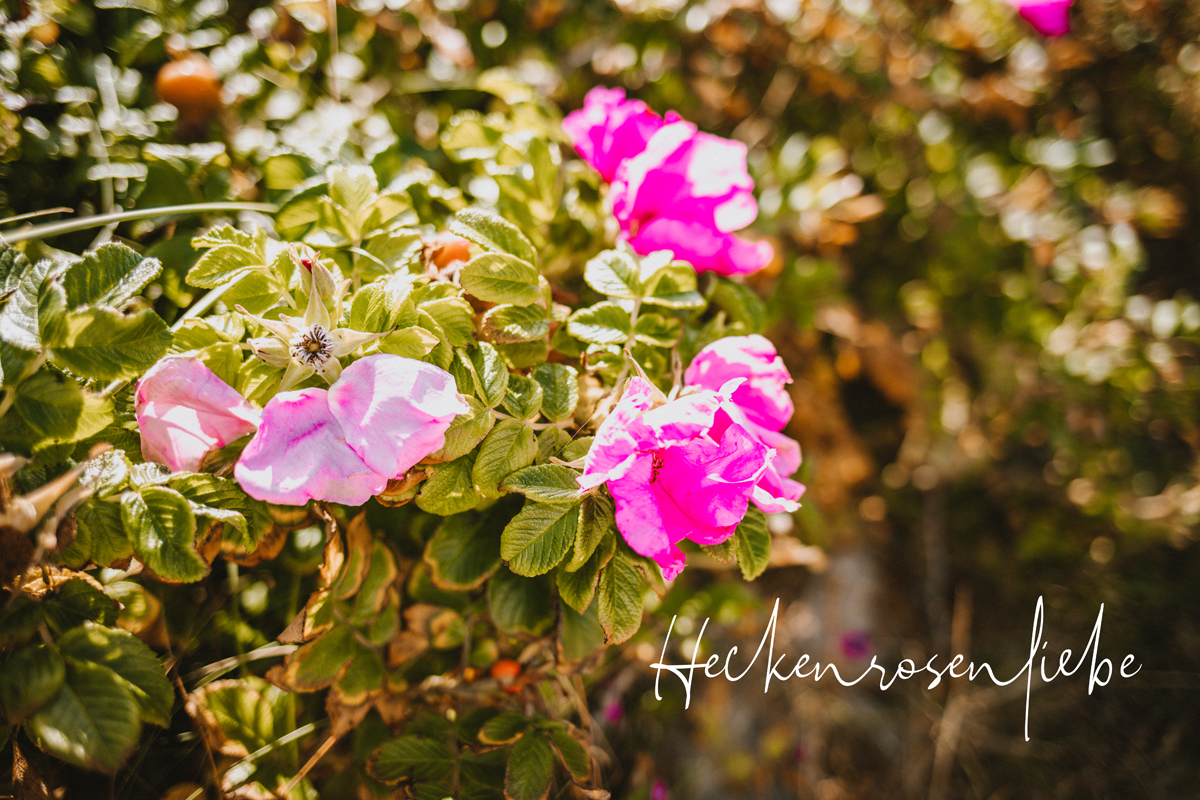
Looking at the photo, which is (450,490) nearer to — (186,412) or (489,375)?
(489,375)

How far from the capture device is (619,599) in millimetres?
Result: 643

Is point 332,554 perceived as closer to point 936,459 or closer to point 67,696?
point 67,696

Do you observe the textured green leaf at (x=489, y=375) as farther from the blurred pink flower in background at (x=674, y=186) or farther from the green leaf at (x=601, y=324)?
the blurred pink flower in background at (x=674, y=186)

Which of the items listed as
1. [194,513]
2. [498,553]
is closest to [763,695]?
[498,553]

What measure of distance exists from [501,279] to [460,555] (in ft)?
1.15

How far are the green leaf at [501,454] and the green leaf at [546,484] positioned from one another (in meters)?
0.01

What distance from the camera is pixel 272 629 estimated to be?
919 mm

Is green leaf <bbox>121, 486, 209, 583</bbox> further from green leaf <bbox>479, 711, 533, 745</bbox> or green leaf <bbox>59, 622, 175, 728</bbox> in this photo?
green leaf <bbox>479, 711, 533, 745</bbox>

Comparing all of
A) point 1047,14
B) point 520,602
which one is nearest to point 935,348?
point 1047,14

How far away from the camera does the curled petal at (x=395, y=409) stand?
1.76 ft

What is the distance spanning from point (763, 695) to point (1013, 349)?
113 centimetres

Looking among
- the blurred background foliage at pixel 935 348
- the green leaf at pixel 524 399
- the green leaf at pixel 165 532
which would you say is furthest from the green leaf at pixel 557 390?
the blurred background foliage at pixel 935 348

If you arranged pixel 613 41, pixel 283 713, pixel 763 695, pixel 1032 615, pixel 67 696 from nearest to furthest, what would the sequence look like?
pixel 67 696 < pixel 283 713 < pixel 613 41 < pixel 763 695 < pixel 1032 615

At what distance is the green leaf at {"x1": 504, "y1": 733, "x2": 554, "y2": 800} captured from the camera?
0.73 metres
